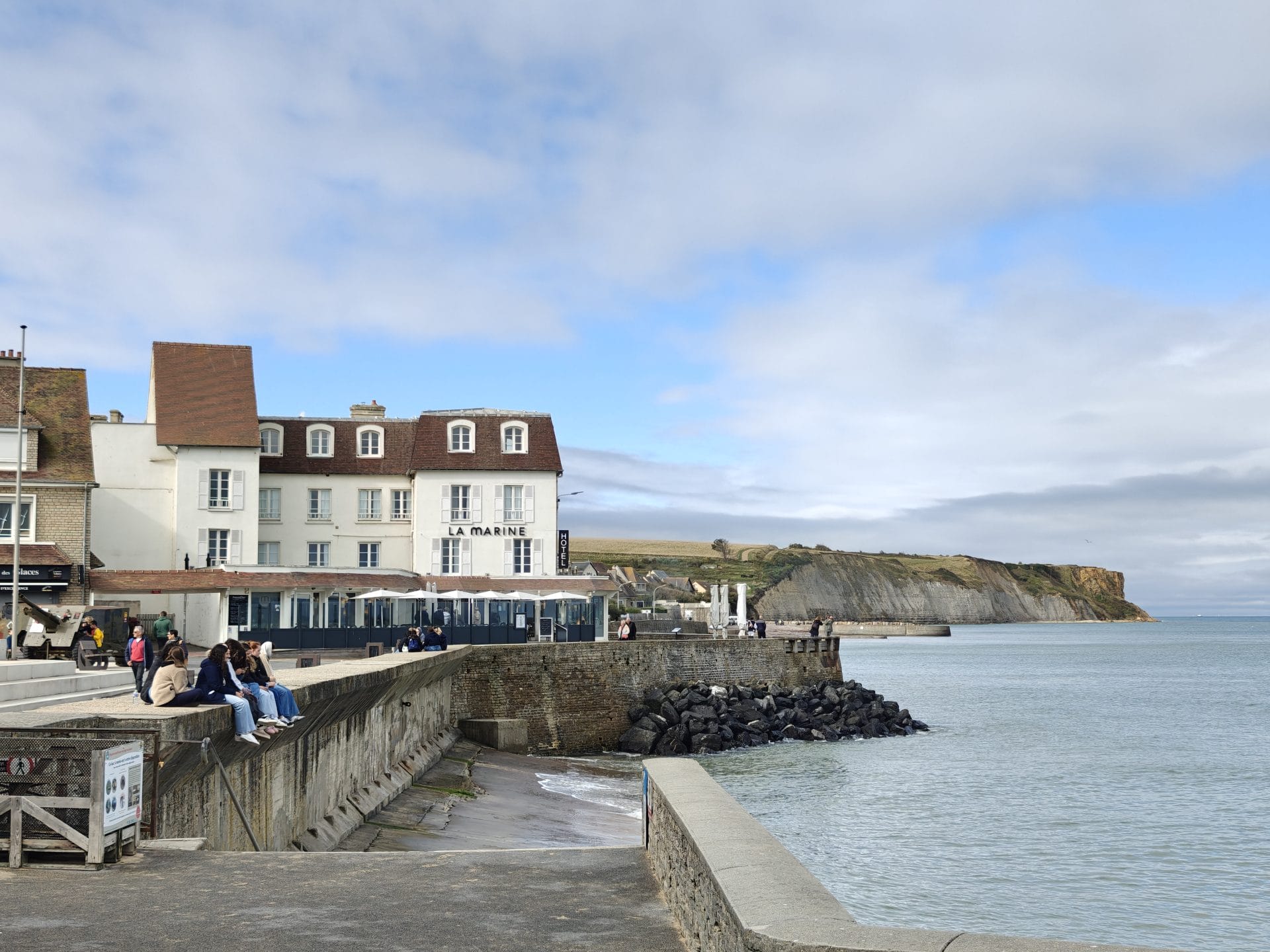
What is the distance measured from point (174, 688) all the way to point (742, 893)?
24.4 feet

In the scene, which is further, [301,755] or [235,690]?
[301,755]

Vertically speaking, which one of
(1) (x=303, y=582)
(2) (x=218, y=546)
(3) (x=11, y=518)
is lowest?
(1) (x=303, y=582)

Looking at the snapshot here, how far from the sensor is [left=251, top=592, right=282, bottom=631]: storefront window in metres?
49.7

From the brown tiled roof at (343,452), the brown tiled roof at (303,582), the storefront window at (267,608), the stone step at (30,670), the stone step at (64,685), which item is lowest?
the stone step at (64,685)

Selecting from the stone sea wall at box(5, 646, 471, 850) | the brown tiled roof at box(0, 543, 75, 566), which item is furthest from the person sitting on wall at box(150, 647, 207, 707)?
the brown tiled roof at box(0, 543, 75, 566)

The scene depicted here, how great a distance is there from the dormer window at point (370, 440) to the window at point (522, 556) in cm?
808

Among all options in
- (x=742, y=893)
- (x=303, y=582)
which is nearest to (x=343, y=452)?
(x=303, y=582)

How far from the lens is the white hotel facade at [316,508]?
5075 centimetres

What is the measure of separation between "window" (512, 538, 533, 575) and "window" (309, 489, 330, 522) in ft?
28.8

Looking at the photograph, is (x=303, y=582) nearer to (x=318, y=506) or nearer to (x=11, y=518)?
(x=318, y=506)

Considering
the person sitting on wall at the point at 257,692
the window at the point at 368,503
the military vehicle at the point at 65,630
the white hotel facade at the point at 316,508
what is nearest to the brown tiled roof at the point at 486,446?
the white hotel facade at the point at 316,508

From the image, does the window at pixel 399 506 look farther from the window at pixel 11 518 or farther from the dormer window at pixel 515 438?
the window at pixel 11 518

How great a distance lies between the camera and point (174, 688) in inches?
460

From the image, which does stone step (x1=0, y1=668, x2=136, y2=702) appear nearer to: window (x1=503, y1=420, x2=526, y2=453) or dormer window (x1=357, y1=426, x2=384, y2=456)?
window (x1=503, y1=420, x2=526, y2=453)
